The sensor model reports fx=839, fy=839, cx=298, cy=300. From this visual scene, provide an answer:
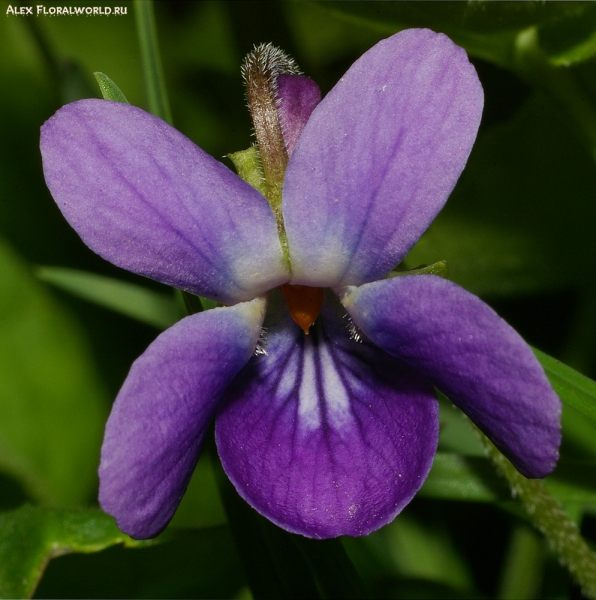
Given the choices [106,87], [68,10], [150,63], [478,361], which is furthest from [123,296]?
[478,361]

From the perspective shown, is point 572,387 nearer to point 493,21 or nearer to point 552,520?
point 552,520

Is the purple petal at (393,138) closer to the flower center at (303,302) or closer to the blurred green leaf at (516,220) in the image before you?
the flower center at (303,302)

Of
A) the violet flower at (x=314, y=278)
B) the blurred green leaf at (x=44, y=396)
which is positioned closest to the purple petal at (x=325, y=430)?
the violet flower at (x=314, y=278)

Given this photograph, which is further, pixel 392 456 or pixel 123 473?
pixel 392 456

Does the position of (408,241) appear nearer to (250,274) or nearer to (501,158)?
(250,274)

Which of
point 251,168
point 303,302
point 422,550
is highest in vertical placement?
point 251,168

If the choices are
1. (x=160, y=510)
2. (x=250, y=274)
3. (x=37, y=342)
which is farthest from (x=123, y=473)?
(x=37, y=342)

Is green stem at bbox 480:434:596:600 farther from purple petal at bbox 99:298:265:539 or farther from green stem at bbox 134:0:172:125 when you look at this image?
green stem at bbox 134:0:172:125
